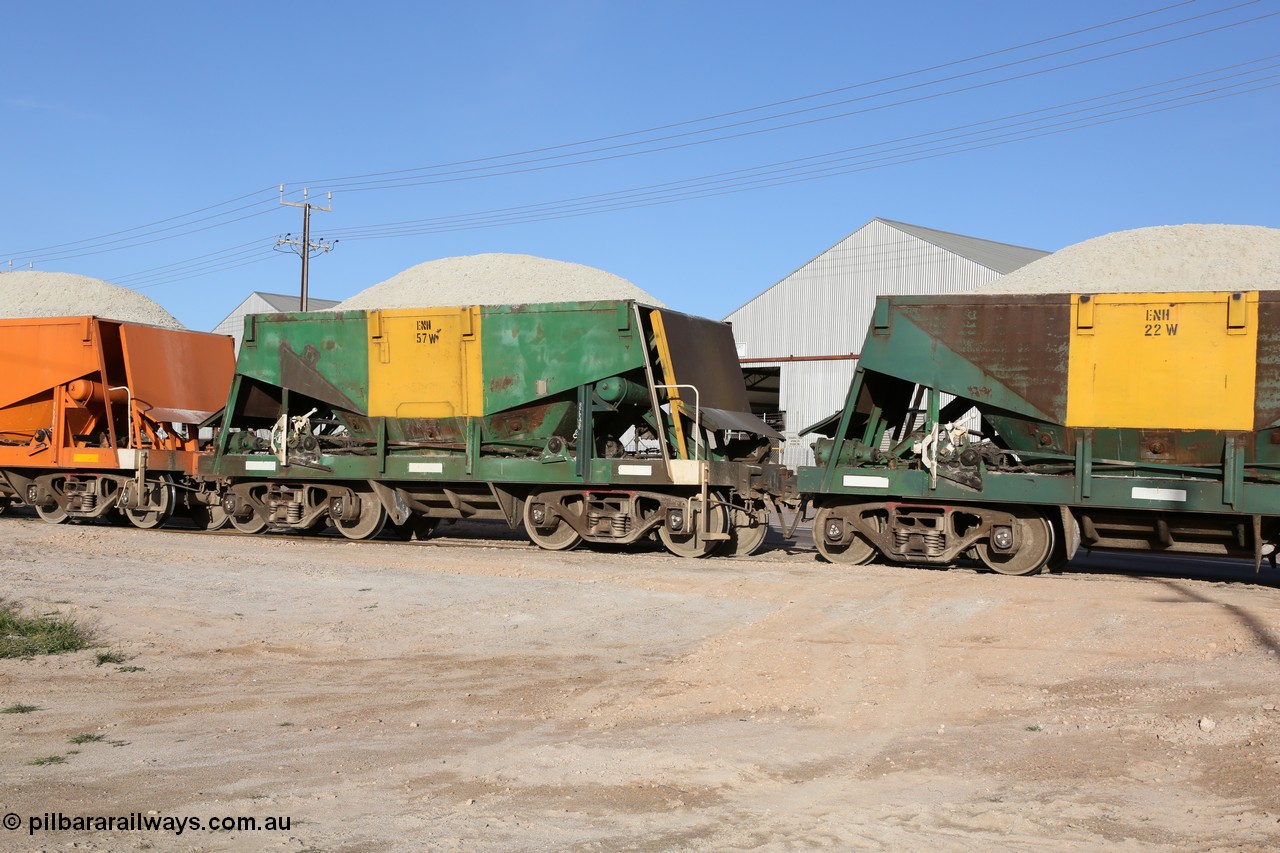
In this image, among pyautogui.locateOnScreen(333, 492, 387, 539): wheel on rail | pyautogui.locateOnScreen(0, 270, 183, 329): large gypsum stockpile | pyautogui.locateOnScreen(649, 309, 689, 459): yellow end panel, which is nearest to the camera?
pyautogui.locateOnScreen(649, 309, 689, 459): yellow end panel

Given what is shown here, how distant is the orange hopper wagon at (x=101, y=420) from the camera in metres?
18.3

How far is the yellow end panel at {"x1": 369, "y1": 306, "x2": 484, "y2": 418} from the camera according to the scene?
15812 mm

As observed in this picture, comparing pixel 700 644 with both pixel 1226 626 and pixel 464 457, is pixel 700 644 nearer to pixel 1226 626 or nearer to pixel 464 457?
pixel 1226 626

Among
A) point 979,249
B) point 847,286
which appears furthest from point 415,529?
point 979,249

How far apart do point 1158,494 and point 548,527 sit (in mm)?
7461

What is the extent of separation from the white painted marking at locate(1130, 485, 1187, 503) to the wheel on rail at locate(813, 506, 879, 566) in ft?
10.1

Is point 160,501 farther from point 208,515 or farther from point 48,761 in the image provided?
point 48,761

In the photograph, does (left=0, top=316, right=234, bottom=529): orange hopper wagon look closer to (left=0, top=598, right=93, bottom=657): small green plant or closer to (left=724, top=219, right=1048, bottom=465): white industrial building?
(left=0, top=598, right=93, bottom=657): small green plant

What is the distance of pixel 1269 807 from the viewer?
5.09 m

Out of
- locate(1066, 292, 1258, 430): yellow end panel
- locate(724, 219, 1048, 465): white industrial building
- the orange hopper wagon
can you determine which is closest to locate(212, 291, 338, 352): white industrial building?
locate(724, 219, 1048, 465): white industrial building

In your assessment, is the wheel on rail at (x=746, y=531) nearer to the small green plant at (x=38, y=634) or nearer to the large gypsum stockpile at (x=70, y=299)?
the small green plant at (x=38, y=634)

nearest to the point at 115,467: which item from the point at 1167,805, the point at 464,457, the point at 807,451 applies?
the point at 464,457

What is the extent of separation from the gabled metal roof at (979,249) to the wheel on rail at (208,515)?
2970cm

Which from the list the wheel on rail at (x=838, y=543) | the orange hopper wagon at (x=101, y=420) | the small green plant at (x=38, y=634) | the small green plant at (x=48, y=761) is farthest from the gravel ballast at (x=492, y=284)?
the small green plant at (x=48, y=761)
